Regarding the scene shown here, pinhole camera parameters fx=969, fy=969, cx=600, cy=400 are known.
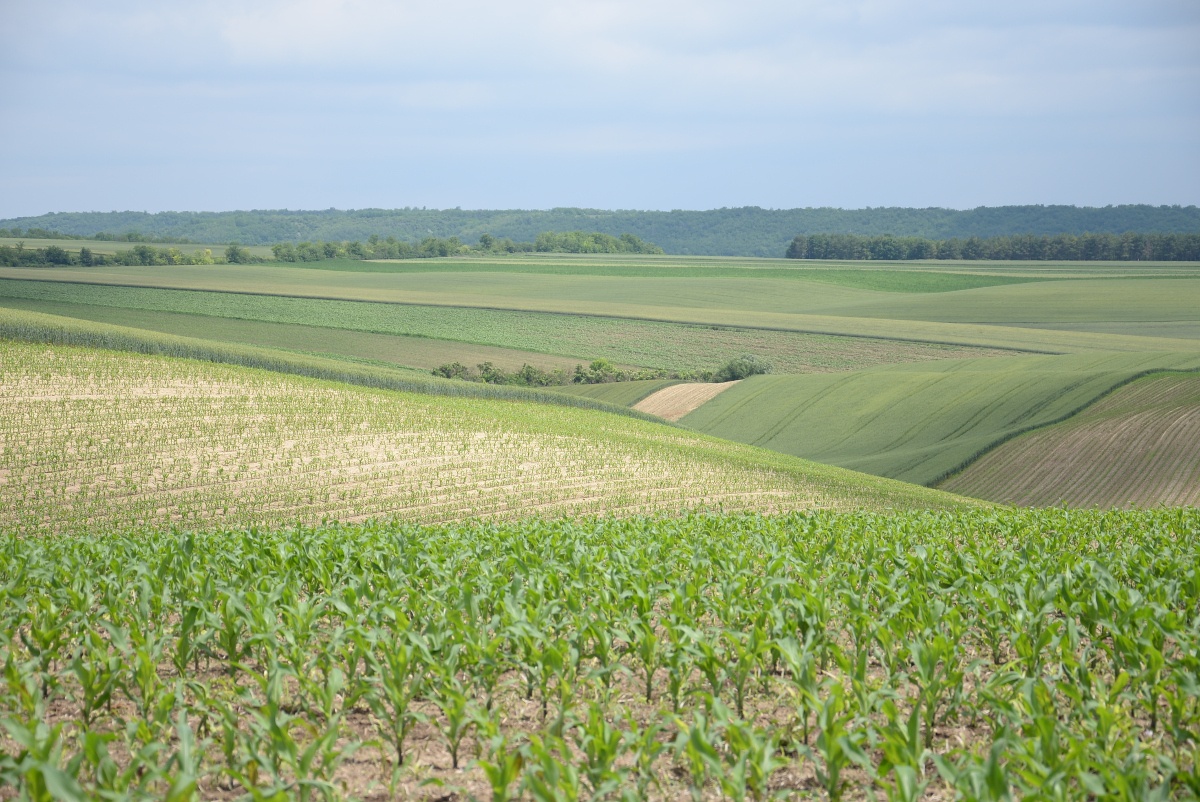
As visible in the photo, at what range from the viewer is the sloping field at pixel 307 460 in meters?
22.1

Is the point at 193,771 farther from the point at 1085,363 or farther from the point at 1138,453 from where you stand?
the point at 1085,363

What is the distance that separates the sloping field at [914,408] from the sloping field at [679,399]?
2.93 feet

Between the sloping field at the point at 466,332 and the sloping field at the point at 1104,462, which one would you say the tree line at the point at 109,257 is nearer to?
the sloping field at the point at 466,332

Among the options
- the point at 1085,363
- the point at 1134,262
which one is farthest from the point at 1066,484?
the point at 1134,262

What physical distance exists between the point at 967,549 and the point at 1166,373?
40.7m

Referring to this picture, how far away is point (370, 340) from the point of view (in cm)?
7400

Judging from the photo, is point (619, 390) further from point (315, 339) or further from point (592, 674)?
point (592, 674)

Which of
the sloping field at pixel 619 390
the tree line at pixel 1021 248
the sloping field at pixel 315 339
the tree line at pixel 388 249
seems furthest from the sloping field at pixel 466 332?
the tree line at pixel 1021 248

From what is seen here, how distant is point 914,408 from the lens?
4866cm

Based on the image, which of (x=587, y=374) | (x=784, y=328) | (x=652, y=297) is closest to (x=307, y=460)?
(x=587, y=374)

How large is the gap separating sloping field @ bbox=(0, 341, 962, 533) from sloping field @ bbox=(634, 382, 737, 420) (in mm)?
14777

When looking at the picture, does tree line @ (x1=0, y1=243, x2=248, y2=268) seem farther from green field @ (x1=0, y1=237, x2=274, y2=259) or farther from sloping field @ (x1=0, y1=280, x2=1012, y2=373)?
sloping field @ (x1=0, y1=280, x2=1012, y2=373)

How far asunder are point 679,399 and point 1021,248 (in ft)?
380

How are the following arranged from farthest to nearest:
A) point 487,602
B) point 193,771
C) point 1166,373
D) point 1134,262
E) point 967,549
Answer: point 1134,262
point 1166,373
point 967,549
point 487,602
point 193,771
